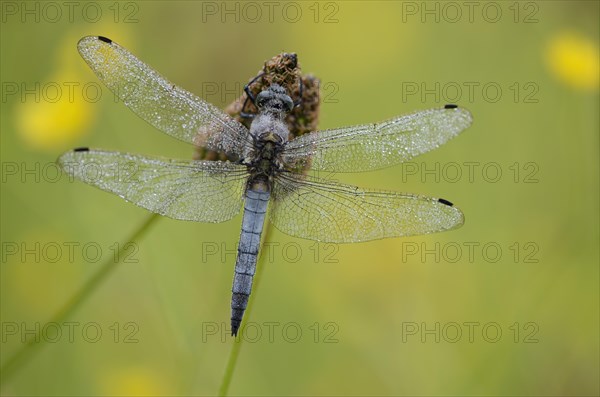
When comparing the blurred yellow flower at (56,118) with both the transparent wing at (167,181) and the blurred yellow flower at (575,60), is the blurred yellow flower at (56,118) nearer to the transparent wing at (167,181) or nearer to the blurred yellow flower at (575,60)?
the transparent wing at (167,181)

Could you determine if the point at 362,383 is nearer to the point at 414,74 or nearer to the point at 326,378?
the point at 326,378

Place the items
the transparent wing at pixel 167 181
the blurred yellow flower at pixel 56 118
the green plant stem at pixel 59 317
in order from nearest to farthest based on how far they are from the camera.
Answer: the green plant stem at pixel 59 317, the transparent wing at pixel 167 181, the blurred yellow flower at pixel 56 118

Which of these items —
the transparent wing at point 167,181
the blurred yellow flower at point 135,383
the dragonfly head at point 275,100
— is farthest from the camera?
the blurred yellow flower at point 135,383

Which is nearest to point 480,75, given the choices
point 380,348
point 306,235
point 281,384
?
point 380,348

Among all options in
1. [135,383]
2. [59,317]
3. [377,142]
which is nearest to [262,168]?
[377,142]

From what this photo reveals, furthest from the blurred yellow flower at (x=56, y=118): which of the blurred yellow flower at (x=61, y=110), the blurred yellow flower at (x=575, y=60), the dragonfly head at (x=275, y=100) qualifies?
the blurred yellow flower at (x=575, y=60)

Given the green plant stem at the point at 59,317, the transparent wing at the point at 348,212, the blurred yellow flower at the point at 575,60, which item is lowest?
the green plant stem at the point at 59,317

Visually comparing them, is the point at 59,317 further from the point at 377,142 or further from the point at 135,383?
the point at 135,383
